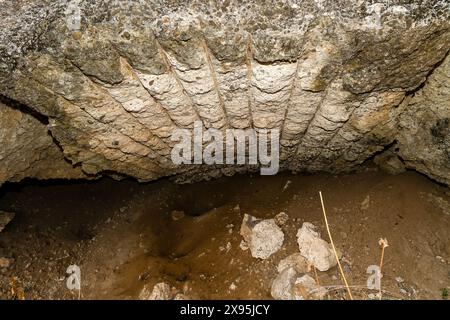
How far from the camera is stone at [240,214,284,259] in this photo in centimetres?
279

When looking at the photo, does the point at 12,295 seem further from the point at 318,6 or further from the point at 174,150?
the point at 318,6

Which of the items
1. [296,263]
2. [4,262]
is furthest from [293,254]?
[4,262]

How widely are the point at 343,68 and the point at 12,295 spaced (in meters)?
2.63

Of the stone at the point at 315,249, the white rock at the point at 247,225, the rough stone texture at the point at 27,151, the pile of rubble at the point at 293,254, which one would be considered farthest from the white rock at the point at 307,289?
the rough stone texture at the point at 27,151

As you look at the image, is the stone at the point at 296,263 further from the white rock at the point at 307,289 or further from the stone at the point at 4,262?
the stone at the point at 4,262

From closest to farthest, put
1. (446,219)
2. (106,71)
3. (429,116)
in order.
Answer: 1. (106,71)
2. (429,116)
3. (446,219)

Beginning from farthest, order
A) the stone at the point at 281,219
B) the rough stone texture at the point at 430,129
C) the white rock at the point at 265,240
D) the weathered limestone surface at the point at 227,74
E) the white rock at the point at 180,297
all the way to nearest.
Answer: the stone at the point at 281,219, the white rock at the point at 265,240, the white rock at the point at 180,297, the rough stone texture at the point at 430,129, the weathered limestone surface at the point at 227,74

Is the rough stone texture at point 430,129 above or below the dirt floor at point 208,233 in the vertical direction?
above

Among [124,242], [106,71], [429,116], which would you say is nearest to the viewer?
[106,71]

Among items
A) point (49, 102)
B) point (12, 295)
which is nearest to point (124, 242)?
point (12, 295)

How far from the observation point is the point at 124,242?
325cm

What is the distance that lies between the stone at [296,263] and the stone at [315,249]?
3 centimetres

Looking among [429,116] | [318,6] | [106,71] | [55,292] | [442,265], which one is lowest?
→ [55,292]

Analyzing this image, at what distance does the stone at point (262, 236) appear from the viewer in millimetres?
2793
